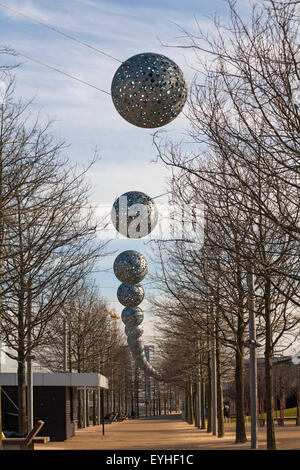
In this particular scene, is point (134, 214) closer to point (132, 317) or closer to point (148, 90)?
point (148, 90)

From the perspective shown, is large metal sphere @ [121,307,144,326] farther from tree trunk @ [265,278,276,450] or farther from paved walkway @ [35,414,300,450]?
tree trunk @ [265,278,276,450]

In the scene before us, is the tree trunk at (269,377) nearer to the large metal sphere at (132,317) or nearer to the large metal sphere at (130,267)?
the large metal sphere at (130,267)

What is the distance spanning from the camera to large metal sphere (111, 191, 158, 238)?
1519 cm

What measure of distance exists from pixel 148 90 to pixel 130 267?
1180cm

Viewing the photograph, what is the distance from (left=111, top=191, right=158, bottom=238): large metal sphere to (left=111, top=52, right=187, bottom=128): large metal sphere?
5135 mm

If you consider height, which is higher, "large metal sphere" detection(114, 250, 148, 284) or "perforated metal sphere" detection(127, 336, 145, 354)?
"large metal sphere" detection(114, 250, 148, 284)

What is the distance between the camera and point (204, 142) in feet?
36.5

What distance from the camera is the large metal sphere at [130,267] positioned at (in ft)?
70.2

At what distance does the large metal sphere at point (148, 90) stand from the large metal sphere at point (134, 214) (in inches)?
202

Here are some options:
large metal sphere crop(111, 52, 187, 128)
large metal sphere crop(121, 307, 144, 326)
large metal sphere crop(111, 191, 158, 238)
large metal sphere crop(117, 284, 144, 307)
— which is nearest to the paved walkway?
large metal sphere crop(117, 284, 144, 307)

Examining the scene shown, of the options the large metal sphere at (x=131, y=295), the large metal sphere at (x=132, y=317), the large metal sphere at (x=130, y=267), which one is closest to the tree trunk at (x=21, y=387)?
the large metal sphere at (x=130, y=267)
